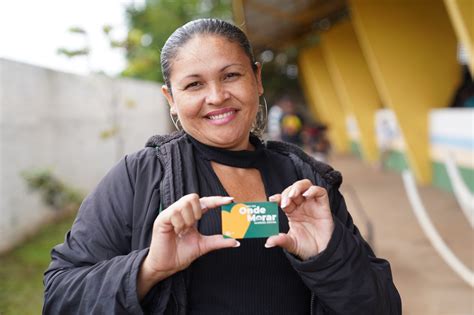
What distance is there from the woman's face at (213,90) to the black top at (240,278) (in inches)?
4.2

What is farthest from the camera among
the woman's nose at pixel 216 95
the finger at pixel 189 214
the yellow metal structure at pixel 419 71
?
the yellow metal structure at pixel 419 71

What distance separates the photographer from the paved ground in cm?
441

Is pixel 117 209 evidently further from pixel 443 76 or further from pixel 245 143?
pixel 443 76

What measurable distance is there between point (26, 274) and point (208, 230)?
4.29m

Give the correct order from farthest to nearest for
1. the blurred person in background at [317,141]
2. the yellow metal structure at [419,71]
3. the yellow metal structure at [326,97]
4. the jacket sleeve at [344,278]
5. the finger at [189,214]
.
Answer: the yellow metal structure at [326,97] < the blurred person in background at [317,141] < the yellow metal structure at [419,71] < the jacket sleeve at [344,278] < the finger at [189,214]

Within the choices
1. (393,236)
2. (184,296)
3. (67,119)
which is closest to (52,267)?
(184,296)

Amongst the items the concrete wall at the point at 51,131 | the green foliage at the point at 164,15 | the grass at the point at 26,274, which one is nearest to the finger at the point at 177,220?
the grass at the point at 26,274

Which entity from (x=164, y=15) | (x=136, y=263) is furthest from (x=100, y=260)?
(x=164, y=15)

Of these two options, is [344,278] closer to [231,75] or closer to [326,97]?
[231,75]

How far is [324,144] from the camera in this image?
35.7ft

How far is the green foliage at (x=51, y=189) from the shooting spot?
653 cm

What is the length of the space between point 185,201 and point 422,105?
9.66 metres

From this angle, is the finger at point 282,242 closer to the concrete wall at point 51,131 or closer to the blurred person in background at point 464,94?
the concrete wall at point 51,131

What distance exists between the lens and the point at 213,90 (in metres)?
1.57
